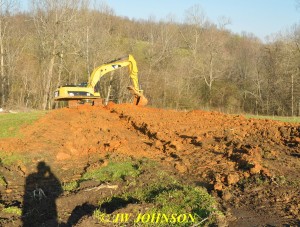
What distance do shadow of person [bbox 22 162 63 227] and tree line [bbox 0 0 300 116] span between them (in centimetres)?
2069

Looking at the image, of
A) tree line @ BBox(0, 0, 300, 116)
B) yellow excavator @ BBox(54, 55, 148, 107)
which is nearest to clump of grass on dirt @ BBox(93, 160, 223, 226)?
yellow excavator @ BBox(54, 55, 148, 107)

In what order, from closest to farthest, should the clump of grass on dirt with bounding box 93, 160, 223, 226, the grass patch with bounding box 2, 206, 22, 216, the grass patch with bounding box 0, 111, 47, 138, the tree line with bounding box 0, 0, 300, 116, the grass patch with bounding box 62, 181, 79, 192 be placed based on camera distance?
the clump of grass on dirt with bounding box 93, 160, 223, 226 < the grass patch with bounding box 2, 206, 22, 216 < the grass patch with bounding box 62, 181, 79, 192 < the grass patch with bounding box 0, 111, 47, 138 < the tree line with bounding box 0, 0, 300, 116

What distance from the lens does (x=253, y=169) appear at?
732 cm

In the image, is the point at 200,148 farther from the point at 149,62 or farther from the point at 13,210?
the point at 149,62

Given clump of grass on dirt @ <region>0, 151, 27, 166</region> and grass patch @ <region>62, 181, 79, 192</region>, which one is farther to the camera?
clump of grass on dirt @ <region>0, 151, 27, 166</region>

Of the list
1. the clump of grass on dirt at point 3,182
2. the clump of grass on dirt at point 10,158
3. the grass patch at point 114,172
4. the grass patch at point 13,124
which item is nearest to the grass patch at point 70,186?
the grass patch at point 114,172

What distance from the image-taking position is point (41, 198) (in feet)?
23.1

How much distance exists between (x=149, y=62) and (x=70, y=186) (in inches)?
1534

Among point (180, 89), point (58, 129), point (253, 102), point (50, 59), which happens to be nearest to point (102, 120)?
point (58, 129)

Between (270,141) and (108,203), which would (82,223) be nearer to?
(108,203)

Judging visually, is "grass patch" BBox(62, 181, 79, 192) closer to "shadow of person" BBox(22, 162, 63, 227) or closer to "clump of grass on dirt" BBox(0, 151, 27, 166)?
"shadow of person" BBox(22, 162, 63, 227)

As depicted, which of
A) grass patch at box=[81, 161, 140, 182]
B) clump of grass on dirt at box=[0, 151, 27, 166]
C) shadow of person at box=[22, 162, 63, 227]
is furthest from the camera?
clump of grass on dirt at box=[0, 151, 27, 166]

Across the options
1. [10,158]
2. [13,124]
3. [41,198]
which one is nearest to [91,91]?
[13,124]

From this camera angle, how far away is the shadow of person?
5.93m
